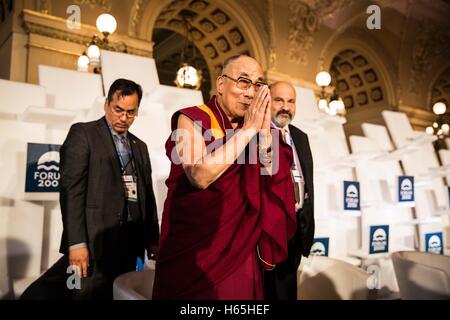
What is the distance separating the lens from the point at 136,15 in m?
6.74

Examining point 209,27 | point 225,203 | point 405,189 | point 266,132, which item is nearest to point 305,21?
point 209,27

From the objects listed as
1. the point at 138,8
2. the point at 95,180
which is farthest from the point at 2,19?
the point at 95,180

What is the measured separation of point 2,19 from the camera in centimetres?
653

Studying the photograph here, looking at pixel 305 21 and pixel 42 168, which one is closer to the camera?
pixel 42 168

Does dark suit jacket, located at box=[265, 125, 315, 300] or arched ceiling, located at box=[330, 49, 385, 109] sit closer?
dark suit jacket, located at box=[265, 125, 315, 300]

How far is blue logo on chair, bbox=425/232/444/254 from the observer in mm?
4000

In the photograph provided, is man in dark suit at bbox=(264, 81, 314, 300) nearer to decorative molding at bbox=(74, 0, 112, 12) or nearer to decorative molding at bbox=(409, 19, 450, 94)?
decorative molding at bbox=(74, 0, 112, 12)

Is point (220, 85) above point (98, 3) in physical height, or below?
below

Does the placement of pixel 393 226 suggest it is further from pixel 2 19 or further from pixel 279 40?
pixel 2 19

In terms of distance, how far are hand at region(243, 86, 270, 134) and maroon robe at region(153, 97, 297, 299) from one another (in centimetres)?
15

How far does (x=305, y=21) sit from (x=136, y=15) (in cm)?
445

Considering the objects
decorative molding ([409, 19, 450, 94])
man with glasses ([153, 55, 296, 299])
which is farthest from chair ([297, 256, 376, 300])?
decorative molding ([409, 19, 450, 94])

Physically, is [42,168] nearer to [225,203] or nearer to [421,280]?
[225,203]

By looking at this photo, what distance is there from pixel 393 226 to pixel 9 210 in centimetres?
368
